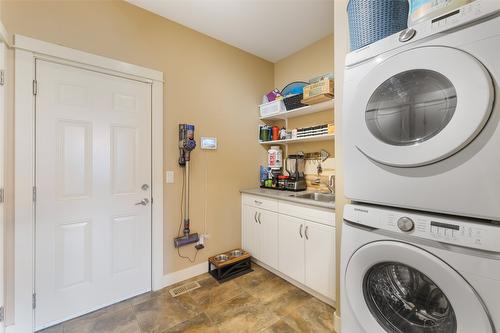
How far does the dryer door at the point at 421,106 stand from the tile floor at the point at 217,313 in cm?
145

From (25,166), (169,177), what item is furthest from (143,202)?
(25,166)

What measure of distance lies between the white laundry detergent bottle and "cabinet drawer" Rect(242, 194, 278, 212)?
1708 mm

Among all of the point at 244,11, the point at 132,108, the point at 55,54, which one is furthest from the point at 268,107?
the point at 55,54

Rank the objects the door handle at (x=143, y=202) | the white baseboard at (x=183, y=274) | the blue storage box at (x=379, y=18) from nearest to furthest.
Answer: the blue storage box at (x=379, y=18)
the door handle at (x=143, y=202)
the white baseboard at (x=183, y=274)

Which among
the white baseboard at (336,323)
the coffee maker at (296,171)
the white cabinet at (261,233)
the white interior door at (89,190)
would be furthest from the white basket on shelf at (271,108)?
the white baseboard at (336,323)

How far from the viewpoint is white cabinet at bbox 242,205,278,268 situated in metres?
2.29

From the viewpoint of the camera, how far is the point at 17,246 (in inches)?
59.1

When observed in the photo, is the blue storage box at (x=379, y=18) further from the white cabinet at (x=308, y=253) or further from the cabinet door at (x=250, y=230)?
the cabinet door at (x=250, y=230)

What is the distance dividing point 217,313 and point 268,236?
86 cm

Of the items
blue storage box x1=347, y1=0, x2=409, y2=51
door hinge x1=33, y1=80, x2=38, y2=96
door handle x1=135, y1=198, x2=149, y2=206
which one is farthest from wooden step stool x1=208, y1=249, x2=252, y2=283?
blue storage box x1=347, y1=0, x2=409, y2=51

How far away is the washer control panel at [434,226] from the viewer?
713 mm

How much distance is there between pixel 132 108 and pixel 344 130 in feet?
5.88

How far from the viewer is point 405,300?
3.26 feet

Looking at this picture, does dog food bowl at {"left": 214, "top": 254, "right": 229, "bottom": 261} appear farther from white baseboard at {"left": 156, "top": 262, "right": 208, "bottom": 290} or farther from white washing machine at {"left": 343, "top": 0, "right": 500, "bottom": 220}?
white washing machine at {"left": 343, "top": 0, "right": 500, "bottom": 220}
